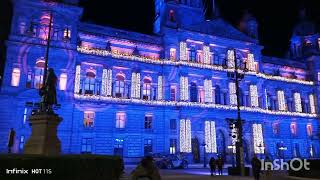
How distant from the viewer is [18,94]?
38062 millimetres

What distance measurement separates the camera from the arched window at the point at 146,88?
4712 centimetres

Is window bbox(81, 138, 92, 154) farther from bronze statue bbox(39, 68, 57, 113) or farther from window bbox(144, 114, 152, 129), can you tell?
bronze statue bbox(39, 68, 57, 113)

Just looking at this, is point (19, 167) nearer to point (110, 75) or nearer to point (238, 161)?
point (238, 161)

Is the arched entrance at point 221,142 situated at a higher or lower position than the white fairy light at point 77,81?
lower

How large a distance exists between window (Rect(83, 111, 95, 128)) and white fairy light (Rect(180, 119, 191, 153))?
1261 centimetres

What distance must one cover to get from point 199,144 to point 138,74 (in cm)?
1366

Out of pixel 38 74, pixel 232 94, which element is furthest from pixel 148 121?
pixel 38 74

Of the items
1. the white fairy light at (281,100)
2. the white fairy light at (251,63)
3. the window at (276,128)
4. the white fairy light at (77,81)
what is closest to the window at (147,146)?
the white fairy light at (77,81)

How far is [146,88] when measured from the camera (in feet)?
156

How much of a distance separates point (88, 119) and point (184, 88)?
14.7 metres

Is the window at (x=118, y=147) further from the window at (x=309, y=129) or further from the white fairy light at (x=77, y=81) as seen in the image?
the window at (x=309, y=129)

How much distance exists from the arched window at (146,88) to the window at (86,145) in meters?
10.3

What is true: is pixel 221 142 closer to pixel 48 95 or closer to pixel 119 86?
pixel 119 86

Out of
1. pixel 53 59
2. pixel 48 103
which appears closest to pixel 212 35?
pixel 53 59
